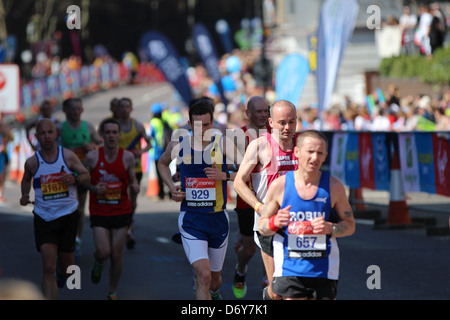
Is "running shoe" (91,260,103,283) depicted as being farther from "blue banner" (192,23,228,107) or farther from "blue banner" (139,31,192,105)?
"blue banner" (192,23,228,107)

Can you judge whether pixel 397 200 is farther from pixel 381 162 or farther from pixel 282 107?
pixel 282 107

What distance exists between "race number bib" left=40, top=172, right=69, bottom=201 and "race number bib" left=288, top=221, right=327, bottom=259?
3604 mm

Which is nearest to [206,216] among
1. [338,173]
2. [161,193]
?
[338,173]

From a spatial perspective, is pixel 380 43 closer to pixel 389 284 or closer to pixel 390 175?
pixel 390 175

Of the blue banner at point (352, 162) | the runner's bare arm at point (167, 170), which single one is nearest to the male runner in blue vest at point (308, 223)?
the runner's bare arm at point (167, 170)

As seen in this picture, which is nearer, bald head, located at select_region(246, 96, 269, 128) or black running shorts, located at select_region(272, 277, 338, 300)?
black running shorts, located at select_region(272, 277, 338, 300)

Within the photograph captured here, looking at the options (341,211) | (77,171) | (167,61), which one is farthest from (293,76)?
(341,211)

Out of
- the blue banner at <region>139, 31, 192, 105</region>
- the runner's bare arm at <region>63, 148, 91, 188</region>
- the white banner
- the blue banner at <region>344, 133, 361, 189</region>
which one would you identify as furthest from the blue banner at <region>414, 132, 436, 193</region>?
the white banner

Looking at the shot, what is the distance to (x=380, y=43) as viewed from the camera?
28.5 m

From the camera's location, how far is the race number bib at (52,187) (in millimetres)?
9078

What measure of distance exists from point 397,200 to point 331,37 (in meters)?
6.22

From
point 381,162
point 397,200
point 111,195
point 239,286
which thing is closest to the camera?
point 239,286

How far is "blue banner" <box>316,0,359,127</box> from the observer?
19344 mm

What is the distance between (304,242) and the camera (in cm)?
611
